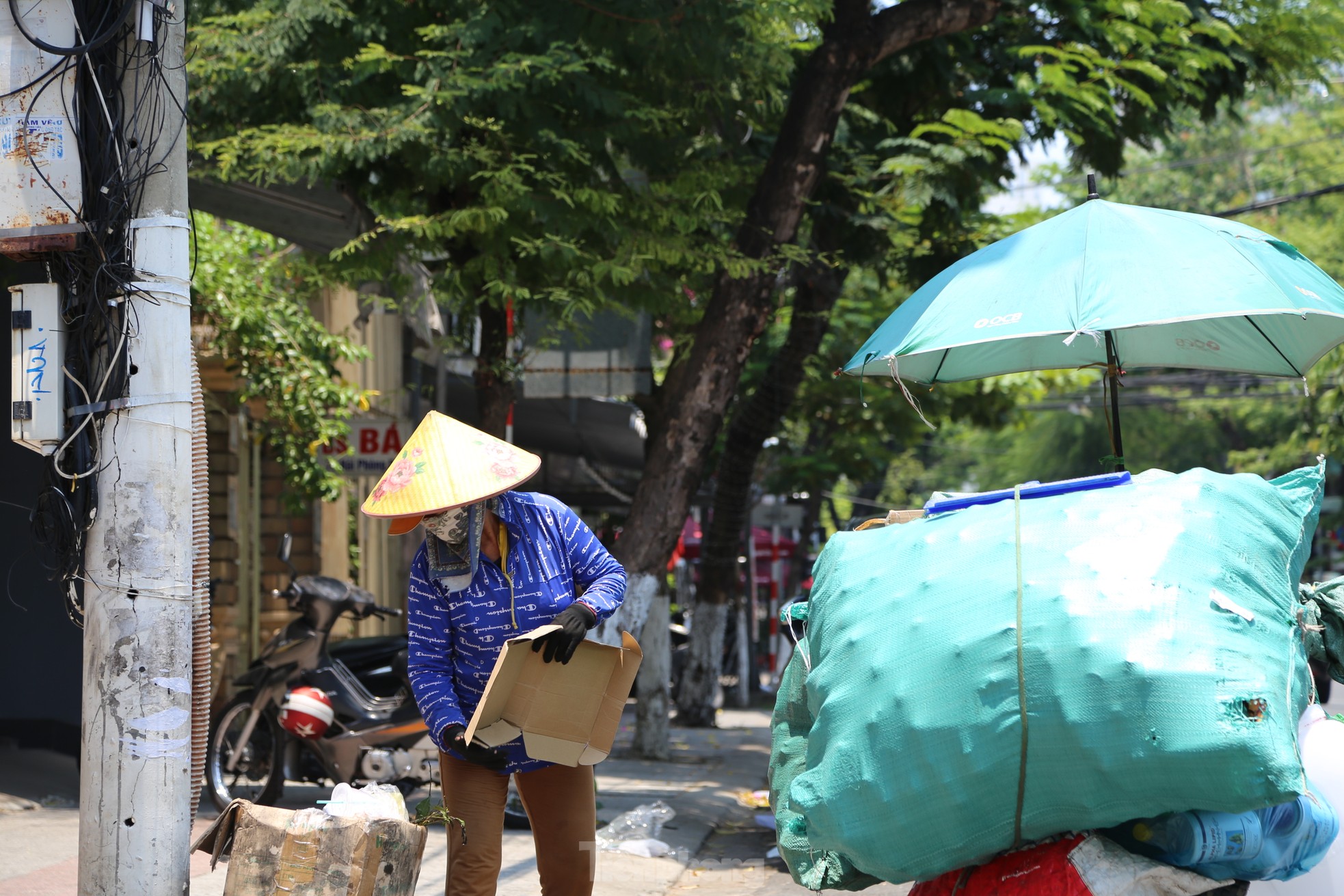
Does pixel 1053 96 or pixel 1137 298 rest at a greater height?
pixel 1053 96

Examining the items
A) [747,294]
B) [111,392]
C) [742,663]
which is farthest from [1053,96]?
[742,663]

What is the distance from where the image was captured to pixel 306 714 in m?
7.33

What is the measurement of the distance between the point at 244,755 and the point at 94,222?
462cm

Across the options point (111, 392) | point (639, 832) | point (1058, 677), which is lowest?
point (639, 832)

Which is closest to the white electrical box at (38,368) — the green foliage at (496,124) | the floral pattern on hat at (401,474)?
the floral pattern on hat at (401,474)

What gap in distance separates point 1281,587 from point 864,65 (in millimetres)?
6297

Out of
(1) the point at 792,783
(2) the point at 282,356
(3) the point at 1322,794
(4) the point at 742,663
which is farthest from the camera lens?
(4) the point at 742,663

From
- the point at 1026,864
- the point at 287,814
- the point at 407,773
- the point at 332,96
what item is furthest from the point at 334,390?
the point at 1026,864

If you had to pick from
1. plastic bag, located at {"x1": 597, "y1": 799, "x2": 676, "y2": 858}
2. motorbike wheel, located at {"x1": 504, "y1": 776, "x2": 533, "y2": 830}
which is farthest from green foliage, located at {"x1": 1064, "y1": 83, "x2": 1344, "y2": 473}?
motorbike wheel, located at {"x1": 504, "y1": 776, "x2": 533, "y2": 830}

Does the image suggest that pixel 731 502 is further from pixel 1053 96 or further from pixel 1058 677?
pixel 1058 677

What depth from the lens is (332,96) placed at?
7605mm

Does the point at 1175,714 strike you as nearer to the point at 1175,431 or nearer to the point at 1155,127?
the point at 1155,127

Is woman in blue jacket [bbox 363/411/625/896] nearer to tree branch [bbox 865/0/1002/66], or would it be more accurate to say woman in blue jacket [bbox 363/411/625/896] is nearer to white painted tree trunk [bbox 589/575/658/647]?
white painted tree trunk [bbox 589/575/658/647]

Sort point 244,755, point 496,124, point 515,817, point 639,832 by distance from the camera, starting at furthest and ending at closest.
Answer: point 244,755
point 515,817
point 496,124
point 639,832
